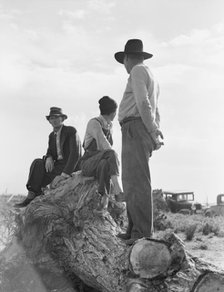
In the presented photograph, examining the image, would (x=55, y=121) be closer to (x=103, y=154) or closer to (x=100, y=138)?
(x=100, y=138)

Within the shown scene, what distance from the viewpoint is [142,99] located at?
3.90 metres

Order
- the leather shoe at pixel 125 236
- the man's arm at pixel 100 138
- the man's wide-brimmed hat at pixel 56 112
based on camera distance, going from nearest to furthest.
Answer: the leather shoe at pixel 125 236, the man's arm at pixel 100 138, the man's wide-brimmed hat at pixel 56 112

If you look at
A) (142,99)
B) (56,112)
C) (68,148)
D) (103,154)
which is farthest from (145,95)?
(56,112)

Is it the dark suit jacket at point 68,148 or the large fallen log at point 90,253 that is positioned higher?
the dark suit jacket at point 68,148

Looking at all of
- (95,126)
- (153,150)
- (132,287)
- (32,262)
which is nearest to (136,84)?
(153,150)

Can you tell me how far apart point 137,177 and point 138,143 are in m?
0.31

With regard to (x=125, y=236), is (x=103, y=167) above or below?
above

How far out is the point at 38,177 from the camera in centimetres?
607

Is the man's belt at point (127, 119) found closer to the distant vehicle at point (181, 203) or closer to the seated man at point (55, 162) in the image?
the seated man at point (55, 162)

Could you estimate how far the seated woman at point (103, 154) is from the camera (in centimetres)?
455

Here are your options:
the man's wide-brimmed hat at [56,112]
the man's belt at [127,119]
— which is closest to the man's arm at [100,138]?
the man's belt at [127,119]

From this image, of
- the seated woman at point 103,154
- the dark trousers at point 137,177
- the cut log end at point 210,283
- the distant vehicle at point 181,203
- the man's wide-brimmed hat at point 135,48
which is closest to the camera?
the cut log end at point 210,283

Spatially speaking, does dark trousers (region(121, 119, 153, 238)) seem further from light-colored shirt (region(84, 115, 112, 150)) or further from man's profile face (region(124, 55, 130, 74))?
light-colored shirt (region(84, 115, 112, 150))

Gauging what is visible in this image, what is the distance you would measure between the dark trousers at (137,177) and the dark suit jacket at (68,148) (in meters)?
1.92
